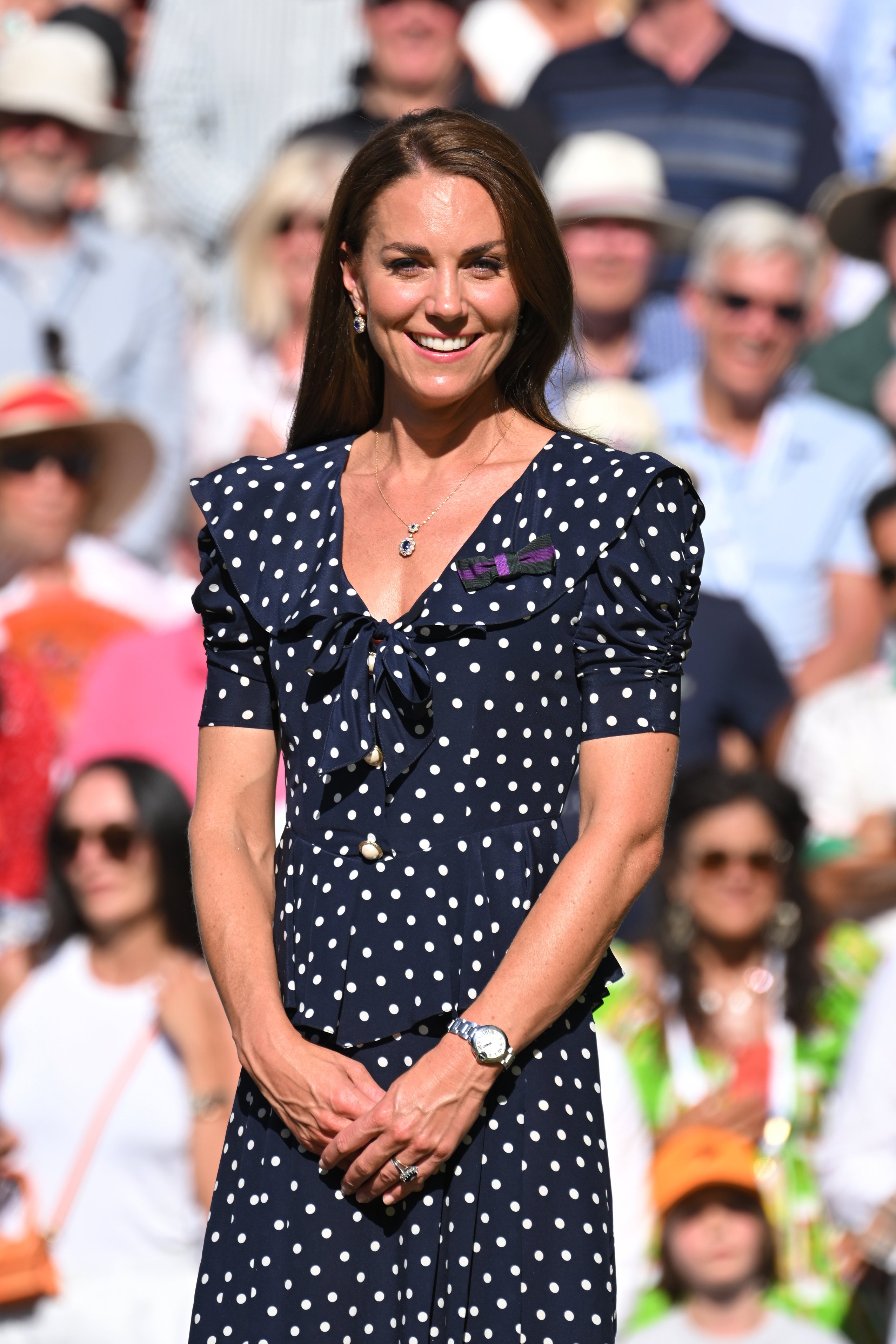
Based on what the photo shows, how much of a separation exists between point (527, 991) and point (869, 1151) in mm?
2919

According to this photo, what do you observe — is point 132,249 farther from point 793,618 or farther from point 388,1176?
point 388,1176

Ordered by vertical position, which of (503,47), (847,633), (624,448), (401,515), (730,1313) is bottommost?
(730,1313)

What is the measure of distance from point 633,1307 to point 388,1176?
2.82 metres

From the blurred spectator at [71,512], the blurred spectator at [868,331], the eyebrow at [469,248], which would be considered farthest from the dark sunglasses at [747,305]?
A: the eyebrow at [469,248]

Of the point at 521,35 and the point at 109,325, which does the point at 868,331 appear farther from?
the point at 109,325

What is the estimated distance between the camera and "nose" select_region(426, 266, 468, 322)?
2.31 meters

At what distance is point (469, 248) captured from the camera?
232 cm

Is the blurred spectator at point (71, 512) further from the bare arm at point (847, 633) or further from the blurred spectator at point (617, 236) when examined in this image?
the bare arm at point (847, 633)

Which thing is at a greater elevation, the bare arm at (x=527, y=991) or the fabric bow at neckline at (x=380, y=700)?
the fabric bow at neckline at (x=380, y=700)

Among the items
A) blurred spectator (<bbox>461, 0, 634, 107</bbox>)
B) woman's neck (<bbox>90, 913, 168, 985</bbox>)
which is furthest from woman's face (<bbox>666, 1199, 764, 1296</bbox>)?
blurred spectator (<bbox>461, 0, 634, 107</bbox>)

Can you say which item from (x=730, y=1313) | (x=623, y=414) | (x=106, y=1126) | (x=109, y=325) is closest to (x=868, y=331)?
(x=623, y=414)

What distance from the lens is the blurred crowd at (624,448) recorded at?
15.9 ft

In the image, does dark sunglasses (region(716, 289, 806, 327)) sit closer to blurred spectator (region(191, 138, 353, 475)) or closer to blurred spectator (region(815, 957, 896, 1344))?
blurred spectator (region(191, 138, 353, 475))

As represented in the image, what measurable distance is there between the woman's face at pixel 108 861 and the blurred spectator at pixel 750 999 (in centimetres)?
128
